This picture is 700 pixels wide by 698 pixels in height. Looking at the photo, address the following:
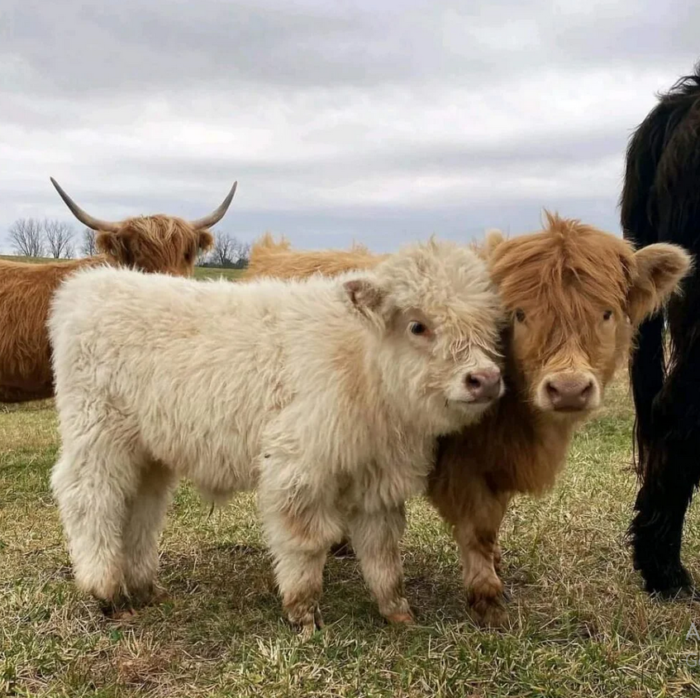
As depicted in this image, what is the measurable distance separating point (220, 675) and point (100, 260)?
421cm

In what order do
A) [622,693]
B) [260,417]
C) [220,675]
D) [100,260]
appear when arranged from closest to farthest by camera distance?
1. [622,693]
2. [220,675]
3. [260,417]
4. [100,260]

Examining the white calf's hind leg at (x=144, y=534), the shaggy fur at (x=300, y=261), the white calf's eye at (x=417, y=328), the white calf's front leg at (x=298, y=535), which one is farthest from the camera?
the shaggy fur at (x=300, y=261)

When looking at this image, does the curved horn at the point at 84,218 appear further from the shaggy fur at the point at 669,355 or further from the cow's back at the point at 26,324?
the shaggy fur at the point at 669,355

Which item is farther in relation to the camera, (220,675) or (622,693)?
(220,675)

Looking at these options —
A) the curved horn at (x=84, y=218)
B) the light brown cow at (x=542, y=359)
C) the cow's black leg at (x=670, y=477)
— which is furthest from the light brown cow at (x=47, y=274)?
the cow's black leg at (x=670, y=477)

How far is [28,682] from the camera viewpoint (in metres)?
2.88

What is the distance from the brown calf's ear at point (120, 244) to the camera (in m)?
6.26

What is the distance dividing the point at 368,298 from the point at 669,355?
146 centimetres

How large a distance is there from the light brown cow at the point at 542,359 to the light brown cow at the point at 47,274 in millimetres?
3715

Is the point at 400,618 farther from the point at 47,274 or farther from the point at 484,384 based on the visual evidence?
the point at 47,274

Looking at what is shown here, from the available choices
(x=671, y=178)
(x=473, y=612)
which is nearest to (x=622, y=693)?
(x=473, y=612)

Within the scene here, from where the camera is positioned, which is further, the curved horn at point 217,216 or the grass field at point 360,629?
the curved horn at point 217,216

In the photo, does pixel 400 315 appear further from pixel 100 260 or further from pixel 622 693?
pixel 100 260

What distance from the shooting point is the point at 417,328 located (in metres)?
2.88
